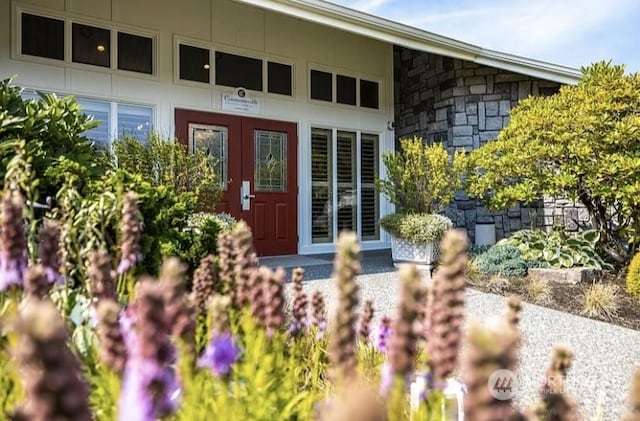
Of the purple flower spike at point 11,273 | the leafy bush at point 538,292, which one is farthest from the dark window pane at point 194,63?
the purple flower spike at point 11,273

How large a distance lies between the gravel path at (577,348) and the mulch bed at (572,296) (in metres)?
0.18

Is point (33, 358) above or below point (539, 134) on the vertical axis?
below

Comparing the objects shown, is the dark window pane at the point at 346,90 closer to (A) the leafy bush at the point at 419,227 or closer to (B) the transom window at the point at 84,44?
(A) the leafy bush at the point at 419,227

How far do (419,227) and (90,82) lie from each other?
179 inches

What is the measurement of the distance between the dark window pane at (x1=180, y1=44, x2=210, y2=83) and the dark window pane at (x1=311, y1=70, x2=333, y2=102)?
69.5 inches

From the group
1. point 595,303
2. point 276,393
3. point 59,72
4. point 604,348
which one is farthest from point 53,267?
point 59,72

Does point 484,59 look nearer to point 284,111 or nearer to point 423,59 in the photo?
point 423,59

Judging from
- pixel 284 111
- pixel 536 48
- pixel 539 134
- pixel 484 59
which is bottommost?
pixel 539 134

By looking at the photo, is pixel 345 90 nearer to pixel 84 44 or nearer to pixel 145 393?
pixel 84 44

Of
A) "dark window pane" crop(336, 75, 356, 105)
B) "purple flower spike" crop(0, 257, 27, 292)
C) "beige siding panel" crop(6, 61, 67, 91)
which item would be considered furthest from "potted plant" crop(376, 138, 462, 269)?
"purple flower spike" crop(0, 257, 27, 292)

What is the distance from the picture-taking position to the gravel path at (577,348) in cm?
224

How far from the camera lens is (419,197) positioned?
20.5ft

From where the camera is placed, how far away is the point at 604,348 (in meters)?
3.02

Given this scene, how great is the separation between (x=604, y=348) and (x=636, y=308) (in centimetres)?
132
